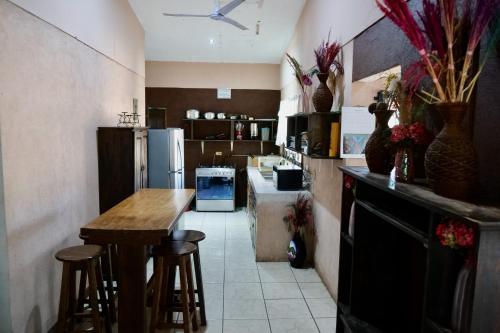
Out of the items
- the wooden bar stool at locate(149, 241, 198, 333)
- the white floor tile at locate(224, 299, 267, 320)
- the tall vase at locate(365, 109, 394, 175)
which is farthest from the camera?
the white floor tile at locate(224, 299, 267, 320)

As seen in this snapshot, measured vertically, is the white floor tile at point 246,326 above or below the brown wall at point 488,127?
below

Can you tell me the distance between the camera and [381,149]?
6.09ft

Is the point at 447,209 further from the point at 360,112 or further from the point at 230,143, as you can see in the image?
the point at 230,143

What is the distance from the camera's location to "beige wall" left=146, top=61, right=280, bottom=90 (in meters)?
7.62

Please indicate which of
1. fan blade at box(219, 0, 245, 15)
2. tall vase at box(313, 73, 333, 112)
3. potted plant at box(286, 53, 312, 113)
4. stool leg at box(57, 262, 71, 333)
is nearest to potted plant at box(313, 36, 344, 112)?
tall vase at box(313, 73, 333, 112)

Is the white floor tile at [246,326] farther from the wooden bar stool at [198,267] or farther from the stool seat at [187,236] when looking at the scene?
the stool seat at [187,236]

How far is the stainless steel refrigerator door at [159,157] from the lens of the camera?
463cm

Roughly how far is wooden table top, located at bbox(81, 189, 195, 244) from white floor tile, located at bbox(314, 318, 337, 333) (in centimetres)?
151

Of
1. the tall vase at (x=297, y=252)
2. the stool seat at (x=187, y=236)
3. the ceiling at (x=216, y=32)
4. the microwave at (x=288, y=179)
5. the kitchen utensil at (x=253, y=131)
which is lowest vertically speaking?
the tall vase at (x=297, y=252)

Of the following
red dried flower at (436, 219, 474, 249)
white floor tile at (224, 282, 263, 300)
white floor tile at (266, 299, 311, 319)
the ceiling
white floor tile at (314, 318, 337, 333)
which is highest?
the ceiling

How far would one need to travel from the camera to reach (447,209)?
3.63 ft

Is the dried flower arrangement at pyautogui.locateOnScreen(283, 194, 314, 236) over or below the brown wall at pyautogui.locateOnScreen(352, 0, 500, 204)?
below

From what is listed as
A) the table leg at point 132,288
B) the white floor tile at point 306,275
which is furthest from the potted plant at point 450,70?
the white floor tile at point 306,275

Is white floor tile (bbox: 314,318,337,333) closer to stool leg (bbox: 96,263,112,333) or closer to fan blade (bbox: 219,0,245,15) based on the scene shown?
stool leg (bbox: 96,263,112,333)
